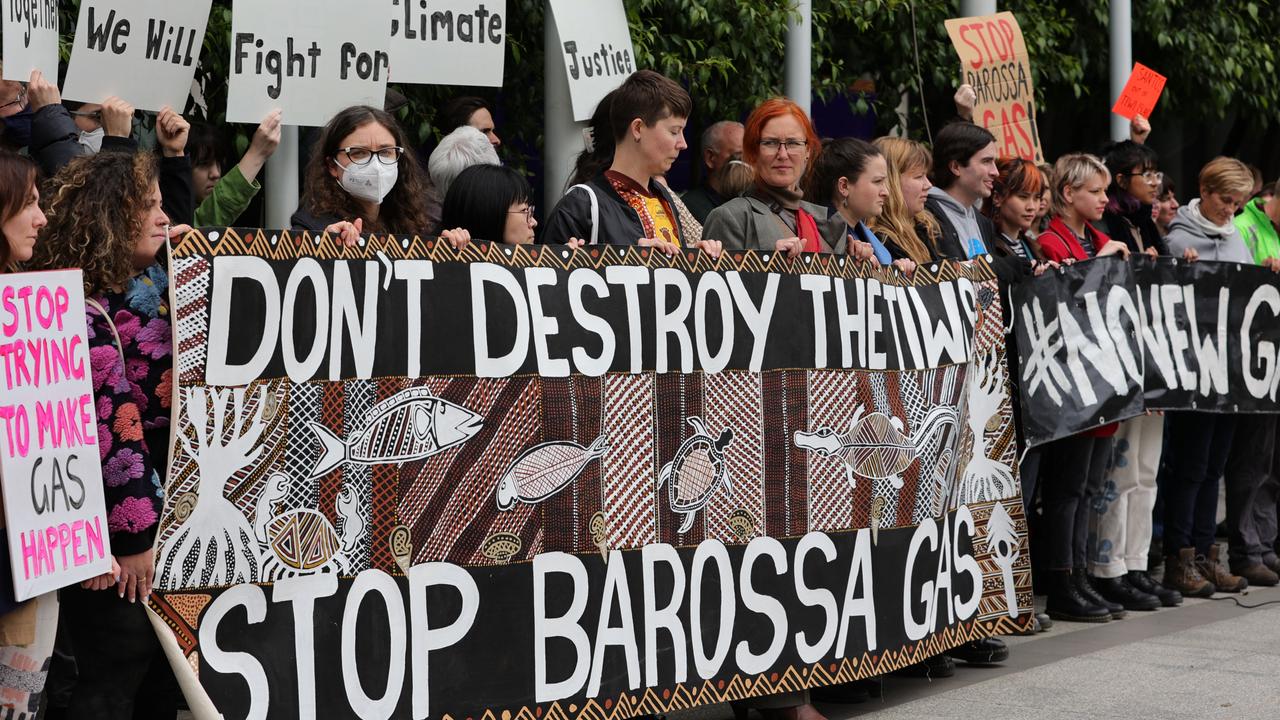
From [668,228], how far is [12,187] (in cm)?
223

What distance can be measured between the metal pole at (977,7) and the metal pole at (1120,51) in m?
1.49

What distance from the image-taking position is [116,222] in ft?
11.9

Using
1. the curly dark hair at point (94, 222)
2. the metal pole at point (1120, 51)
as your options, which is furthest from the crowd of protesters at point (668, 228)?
the metal pole at point (1120, 51)

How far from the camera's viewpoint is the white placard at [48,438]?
10.7ft

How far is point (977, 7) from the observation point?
29.1ft

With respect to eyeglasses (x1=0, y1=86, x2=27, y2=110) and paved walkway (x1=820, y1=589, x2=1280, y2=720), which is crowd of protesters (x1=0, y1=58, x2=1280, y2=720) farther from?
paved walkway (x1=820, y1=589, x2=1280, y2=720)

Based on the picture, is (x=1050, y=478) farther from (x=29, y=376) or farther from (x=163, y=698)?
(x=29, y=376)

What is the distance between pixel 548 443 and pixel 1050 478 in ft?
10.7

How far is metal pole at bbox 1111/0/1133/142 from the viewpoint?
999 cm

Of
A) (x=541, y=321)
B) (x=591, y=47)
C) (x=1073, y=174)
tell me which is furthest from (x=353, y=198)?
(x=1073, y=174)

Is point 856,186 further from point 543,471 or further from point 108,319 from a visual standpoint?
point 108,319

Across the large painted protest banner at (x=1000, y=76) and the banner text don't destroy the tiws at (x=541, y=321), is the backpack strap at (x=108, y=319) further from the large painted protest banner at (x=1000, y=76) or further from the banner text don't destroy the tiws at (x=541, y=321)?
the large painted protest banner at (x=1000, y=76)

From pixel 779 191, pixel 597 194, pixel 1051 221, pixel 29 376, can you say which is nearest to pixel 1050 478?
pixel 1051 221

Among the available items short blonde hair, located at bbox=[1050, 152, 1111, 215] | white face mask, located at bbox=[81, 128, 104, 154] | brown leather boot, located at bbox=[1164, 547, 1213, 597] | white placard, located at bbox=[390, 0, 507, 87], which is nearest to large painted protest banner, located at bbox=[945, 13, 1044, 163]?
short blonde hair, located at bbox=[1050, 152, 1111, 215]
